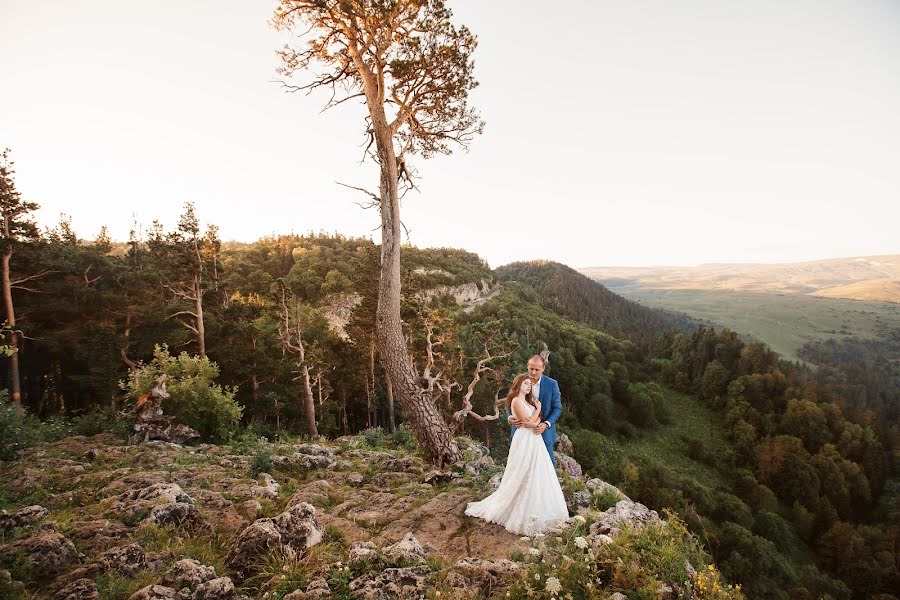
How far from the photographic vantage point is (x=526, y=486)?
5.64 m

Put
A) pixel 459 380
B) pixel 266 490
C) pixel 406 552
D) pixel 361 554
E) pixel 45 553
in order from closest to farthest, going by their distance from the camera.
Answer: pixel 45 553 < pixel 361 554 < pixel 406 552 < pixel 266 490 < pixel 459 380

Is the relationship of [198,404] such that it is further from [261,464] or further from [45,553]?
[45,553]

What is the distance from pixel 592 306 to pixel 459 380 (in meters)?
118

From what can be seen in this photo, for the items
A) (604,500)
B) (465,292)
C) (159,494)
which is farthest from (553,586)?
(465,292)

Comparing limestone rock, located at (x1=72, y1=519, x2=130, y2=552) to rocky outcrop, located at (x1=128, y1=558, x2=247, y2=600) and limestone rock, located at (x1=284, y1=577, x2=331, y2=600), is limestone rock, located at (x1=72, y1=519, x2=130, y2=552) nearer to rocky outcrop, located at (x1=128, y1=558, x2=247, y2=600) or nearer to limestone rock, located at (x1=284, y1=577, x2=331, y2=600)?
rocky outcrop, located at (x1=128, y1=558, x2=247, y2=600)

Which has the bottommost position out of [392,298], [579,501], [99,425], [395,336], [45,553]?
[99,425]

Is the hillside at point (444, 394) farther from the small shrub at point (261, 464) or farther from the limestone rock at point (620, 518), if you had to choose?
the limestone rock at point (620, 518)

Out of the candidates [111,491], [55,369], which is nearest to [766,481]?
[111,491]

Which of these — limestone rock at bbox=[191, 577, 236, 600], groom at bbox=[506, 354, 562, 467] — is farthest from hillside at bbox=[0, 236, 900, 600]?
groom at bbox=[506, 354, 562, 467]

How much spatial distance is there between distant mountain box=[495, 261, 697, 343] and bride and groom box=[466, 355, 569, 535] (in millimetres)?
113134

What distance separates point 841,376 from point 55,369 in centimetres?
14182

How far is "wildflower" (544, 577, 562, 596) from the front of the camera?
3209 mm

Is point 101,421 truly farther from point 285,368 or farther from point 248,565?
point 285,368

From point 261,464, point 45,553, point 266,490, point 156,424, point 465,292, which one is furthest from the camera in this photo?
point 465,292
